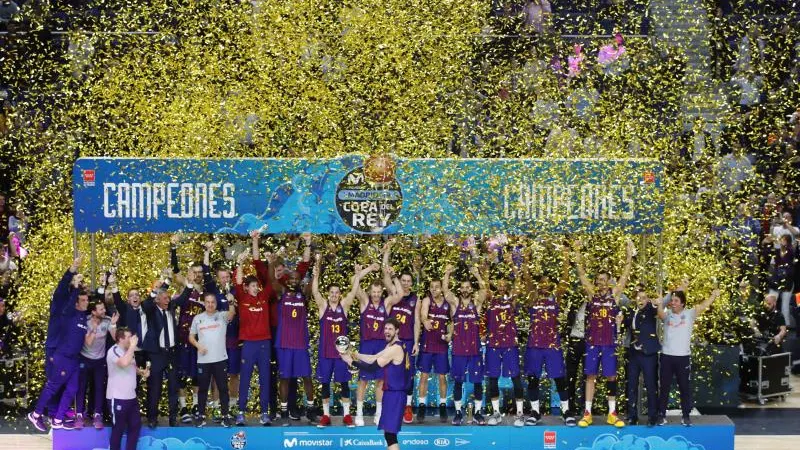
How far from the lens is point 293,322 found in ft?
41.9

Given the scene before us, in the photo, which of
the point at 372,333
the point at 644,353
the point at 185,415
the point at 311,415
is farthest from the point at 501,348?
the point at 185,415

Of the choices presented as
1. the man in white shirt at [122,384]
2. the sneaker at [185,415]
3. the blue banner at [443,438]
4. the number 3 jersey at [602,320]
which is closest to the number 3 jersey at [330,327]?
the blue banner at [443,438]

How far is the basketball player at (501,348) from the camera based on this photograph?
12.9 m

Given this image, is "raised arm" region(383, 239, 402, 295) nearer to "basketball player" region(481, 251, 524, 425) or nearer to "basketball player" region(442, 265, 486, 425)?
"basketball player" region(442, 265, 486, 425)

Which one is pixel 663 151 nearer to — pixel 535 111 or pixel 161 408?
pixel 535 111

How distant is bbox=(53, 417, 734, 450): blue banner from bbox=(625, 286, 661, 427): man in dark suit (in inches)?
9.8

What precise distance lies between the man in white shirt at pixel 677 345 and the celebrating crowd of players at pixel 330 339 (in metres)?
0.01

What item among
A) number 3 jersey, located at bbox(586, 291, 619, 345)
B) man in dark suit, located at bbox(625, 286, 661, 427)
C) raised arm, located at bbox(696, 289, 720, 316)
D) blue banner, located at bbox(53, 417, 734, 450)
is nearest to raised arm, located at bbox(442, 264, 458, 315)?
blue banner, located at bbox(53, 417, 734, 450)

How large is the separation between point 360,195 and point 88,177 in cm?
280

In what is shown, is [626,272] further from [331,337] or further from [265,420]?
[265,420]

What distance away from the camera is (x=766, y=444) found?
13359 millimetres

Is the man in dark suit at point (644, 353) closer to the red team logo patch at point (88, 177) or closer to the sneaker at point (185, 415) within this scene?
the sneaker at point (185, 415)

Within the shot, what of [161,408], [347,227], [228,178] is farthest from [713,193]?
[161,408]

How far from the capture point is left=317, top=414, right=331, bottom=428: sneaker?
41.5 feet
